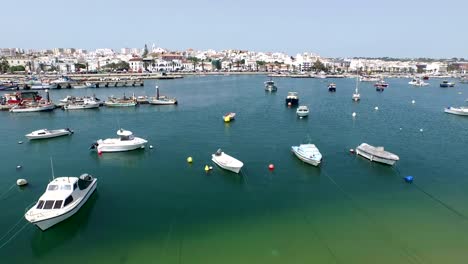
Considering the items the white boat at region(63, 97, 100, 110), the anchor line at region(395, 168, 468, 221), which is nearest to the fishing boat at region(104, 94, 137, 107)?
the white boat at region(63, 97, 100, 110)

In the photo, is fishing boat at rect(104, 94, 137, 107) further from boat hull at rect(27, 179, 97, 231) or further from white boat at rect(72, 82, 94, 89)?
boat hull at rect(27, 179, 97, 231)

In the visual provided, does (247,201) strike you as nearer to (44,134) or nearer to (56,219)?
(56,219)

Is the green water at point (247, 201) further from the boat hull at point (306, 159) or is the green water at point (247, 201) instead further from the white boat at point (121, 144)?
the white boat at point (121, 144)

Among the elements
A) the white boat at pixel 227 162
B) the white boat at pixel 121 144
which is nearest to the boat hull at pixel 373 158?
the white boat at pixel 227 162

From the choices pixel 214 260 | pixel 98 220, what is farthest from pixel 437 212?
pixel 98 220

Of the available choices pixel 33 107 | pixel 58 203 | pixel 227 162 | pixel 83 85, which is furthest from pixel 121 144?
pixel 83 85
